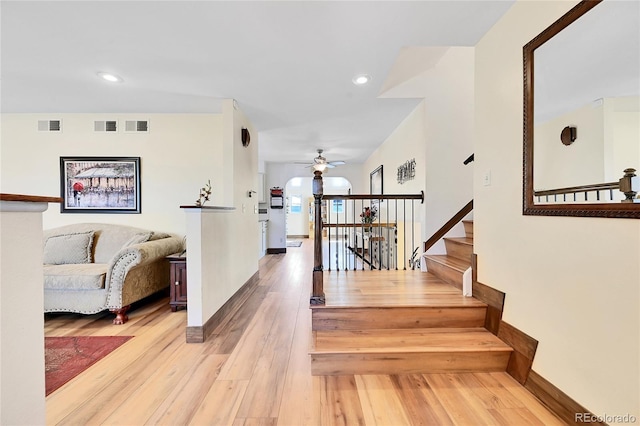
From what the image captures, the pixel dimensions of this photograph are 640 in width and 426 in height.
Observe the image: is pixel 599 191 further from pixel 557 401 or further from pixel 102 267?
pixel 102 267

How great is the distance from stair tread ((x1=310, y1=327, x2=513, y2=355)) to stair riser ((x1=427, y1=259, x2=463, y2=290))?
49cm

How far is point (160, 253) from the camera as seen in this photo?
310cm

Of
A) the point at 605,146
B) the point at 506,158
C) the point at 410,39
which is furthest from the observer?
the point at 410,39

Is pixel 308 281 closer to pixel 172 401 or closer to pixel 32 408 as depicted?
pixel 172 401

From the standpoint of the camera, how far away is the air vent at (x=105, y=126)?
3.58 meters

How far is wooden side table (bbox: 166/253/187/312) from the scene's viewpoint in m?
3.01

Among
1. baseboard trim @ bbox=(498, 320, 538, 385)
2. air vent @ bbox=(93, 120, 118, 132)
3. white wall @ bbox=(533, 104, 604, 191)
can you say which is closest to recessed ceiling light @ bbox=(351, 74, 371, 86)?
white wall @ bbox=(533, 104, 604, 191)

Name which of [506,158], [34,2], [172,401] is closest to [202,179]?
[34,2]

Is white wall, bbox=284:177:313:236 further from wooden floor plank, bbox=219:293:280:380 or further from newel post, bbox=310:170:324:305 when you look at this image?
newel post, bbox=310:170:324:305

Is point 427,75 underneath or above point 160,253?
above

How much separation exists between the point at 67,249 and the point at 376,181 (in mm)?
5456

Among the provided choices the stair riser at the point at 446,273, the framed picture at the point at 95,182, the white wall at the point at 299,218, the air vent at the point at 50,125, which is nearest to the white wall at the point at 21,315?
the stair riser at the point at 446,273

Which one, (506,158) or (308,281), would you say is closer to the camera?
(506,158)

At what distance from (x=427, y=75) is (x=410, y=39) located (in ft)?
4.26
